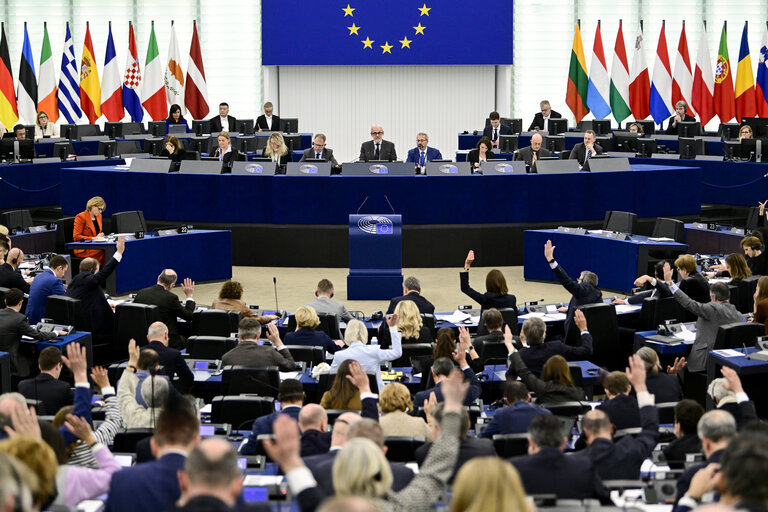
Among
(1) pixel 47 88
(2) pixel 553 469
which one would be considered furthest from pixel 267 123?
(2) pixel 553 469

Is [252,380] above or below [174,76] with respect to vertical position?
below

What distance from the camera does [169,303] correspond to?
11.8 metres

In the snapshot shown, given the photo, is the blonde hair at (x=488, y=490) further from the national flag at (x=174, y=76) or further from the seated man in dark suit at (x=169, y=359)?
the national flag at (x=174, y=76)

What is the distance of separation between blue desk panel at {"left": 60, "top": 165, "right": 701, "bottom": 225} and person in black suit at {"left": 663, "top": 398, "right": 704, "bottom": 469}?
10.6 meters

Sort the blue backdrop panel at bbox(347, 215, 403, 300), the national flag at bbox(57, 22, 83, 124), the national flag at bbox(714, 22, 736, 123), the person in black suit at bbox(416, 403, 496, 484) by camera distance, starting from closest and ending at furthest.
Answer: the person in black suit at bbox(416, 403, 496, 484), the blue backdrop panel at bbox(347, 215, 403, 300), the national flag at bbox(714, 22, 736, 123), the national flag at bbox(57, 22, 83, 124)

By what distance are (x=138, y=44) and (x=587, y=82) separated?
12567mm

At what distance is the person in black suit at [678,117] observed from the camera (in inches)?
936

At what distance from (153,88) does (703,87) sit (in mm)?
13122

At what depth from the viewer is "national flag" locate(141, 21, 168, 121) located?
26125 mm

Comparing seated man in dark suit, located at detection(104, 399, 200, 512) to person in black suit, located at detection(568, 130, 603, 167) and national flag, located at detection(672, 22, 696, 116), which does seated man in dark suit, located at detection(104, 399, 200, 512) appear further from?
national flag, located at detection(672, 22, 696, 116)

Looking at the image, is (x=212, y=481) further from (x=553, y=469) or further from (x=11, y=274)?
(x=11, y=274)

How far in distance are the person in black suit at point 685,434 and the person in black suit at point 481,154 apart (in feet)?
38.3

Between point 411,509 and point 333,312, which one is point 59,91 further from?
point 411,509

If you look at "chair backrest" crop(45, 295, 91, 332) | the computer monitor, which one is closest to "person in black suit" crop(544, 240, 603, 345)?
"chair backrest" crop(45, 295, 91, 332)
